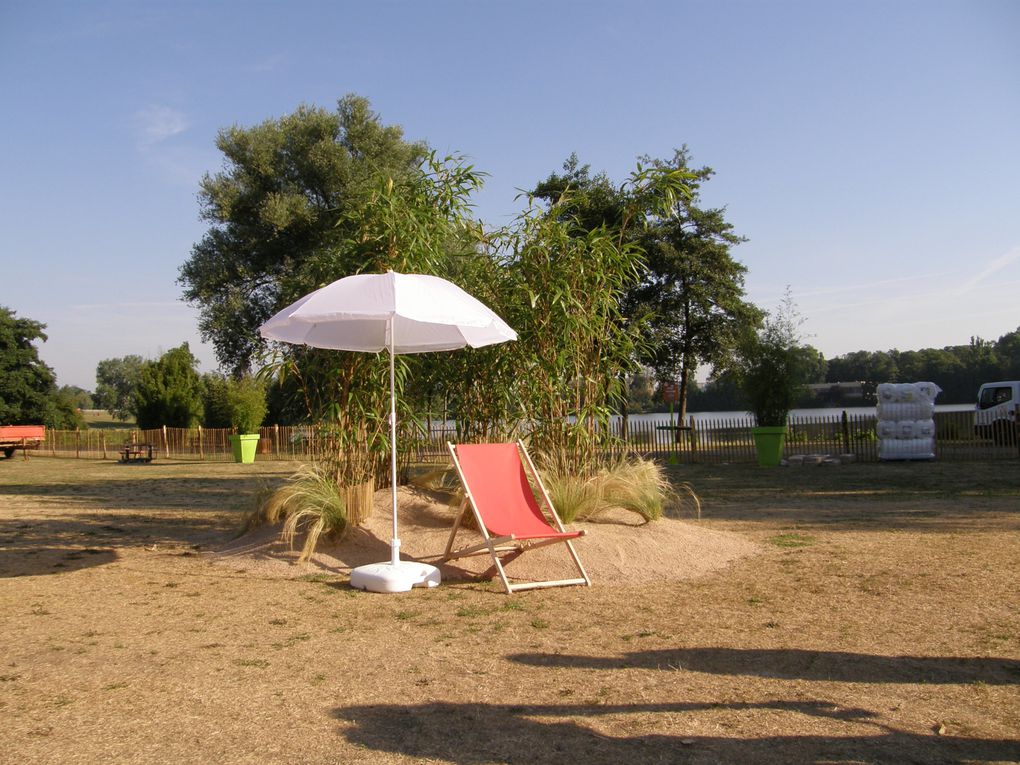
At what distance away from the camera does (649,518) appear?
24.3ft

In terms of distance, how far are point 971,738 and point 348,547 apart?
5022 mm

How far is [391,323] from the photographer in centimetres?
598

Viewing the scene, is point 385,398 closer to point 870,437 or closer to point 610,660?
point 610,660

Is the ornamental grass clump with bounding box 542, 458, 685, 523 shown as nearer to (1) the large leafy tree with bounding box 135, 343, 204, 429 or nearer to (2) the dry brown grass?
(2) the dry brown grass

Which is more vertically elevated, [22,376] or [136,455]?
[22,376]

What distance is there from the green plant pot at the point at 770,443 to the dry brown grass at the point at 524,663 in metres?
12.0

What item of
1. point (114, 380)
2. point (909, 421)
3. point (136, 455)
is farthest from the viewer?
point (114, 380)

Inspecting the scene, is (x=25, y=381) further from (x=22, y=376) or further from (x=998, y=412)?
(x=998, y=412)

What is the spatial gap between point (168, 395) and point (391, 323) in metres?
31.6

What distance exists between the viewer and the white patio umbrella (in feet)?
18.2

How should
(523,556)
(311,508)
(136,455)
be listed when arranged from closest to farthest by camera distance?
(523,556), (311,508), (136,455)

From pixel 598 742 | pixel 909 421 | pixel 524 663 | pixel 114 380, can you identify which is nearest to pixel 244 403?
pixel 909 421

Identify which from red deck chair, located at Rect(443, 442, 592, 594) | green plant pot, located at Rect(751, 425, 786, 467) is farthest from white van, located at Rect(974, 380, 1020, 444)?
red deck chair, located at Rect(443, 442, 592, 594)

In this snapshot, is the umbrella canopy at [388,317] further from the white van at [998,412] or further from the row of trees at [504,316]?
the white van at [998,412]
